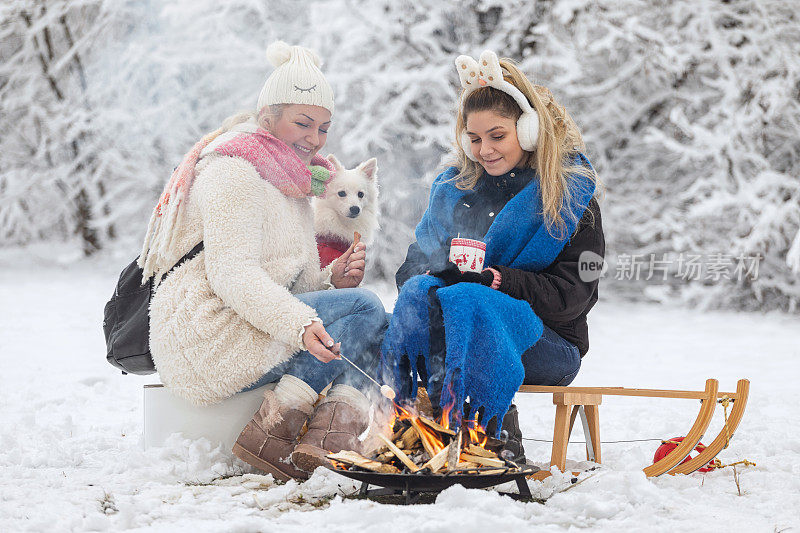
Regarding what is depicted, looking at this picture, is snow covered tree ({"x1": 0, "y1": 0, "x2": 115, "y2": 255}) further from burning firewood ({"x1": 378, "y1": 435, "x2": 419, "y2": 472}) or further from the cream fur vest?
burning firewood ({"x1": 378, "y1": 435, "x2": 419, "y2": 472})

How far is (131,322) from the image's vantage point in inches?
109

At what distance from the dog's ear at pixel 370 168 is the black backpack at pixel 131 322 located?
988 mm

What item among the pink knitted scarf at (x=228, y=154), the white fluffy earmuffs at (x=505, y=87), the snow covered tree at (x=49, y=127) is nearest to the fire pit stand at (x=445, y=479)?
the pink knitted scarf at (x=228, y=154)

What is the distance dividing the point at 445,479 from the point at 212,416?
1.03 meters

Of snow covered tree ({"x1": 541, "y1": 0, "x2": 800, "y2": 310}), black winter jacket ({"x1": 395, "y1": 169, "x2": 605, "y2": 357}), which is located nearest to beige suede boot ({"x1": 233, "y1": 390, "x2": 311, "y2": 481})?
black winter jacket ({"x1": 395, "y1": 169, "x2": 605, "y2": 357})

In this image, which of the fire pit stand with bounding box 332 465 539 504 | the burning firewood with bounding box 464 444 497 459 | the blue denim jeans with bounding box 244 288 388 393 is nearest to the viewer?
the fire pit stand with bounding box 332 465 539 504

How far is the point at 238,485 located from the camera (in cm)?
249

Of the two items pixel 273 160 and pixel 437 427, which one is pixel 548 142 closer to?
pixel 273 160

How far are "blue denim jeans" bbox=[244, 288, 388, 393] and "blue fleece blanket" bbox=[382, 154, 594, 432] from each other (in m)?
0.15

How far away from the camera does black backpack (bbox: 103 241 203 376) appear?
273 cm

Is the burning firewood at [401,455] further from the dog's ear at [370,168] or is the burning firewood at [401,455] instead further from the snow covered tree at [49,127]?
the snow covered tree at [49,127]

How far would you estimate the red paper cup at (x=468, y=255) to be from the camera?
100 inches

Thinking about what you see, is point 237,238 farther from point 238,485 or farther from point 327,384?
point 238,485

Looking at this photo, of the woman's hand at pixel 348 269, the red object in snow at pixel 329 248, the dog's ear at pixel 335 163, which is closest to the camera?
the woman's hand at pixel 348 269
